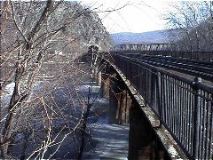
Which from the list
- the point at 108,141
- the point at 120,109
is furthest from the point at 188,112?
the point at 120,109

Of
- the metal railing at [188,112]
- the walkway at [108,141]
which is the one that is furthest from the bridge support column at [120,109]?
the metal railing at [188,112]

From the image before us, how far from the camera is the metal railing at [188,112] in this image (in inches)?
181

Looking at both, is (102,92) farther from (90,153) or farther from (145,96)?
(145,96)

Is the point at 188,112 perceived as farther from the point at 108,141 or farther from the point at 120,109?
the point at 120,109

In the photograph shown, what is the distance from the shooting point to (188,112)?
5.53m

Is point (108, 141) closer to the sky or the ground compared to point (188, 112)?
closer to the ground

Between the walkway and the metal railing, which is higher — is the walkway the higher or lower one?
the lower one

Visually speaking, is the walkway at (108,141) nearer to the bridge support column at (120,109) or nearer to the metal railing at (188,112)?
the bridge support column at (120,109)

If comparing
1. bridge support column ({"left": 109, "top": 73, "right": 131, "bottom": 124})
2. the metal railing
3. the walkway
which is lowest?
the walkway

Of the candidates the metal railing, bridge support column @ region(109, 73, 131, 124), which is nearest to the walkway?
bridge support column @ region(109, 73, 131, 124)

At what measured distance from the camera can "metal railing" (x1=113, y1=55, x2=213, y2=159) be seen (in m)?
4.59

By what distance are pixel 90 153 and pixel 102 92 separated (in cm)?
2308

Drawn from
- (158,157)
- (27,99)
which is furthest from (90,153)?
(27,99)

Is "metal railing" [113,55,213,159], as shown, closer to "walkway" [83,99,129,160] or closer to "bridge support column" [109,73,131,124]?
"walkway" [83,99,129,160]
